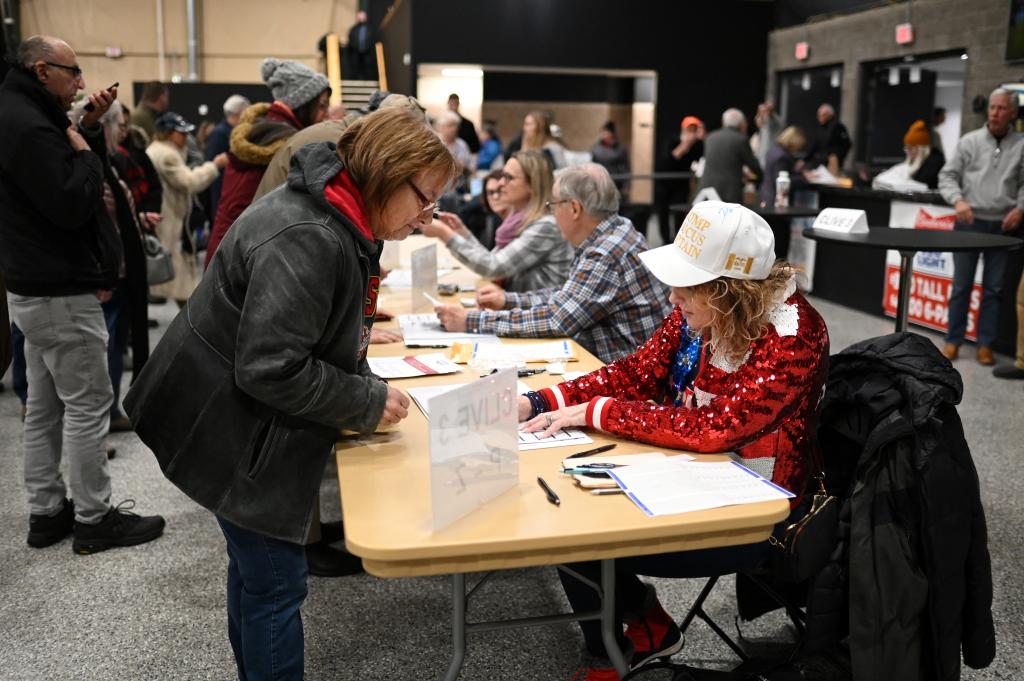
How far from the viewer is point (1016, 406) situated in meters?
4.48

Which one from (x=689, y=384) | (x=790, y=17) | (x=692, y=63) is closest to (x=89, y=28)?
(x=692, y=63)

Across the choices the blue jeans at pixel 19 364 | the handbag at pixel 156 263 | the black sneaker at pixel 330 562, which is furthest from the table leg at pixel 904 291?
the blue jeans at pixel 19 364

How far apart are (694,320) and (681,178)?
26.8ft

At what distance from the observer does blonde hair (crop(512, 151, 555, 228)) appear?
141 inches

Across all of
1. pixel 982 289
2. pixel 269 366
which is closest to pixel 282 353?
pixel 269 366

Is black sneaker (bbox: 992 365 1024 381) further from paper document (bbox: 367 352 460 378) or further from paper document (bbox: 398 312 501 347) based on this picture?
→ paper document (bbox: 367 352 460 378)

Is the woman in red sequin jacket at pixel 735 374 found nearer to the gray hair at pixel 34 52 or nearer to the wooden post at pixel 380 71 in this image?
the gray hair at pixel 34 52

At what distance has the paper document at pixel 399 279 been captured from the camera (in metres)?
3.81

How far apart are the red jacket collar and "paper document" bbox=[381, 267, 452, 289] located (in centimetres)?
218

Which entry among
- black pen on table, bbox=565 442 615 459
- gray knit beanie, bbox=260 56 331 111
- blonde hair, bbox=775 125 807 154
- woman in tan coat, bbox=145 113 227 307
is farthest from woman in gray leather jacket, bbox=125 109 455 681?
blonde hair, bbox=775 125 807 154

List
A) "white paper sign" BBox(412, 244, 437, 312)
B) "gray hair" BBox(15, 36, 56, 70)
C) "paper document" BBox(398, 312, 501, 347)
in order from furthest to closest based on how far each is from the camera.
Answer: "white paper sign" BBox(412, 244, 437, 312)
"paper document" BBox(398, 312, 501, 347)
"gray hair" BBox(15, 36, 56, 70)

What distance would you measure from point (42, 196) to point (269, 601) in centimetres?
154

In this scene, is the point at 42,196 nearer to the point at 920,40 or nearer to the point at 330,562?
the point at 330,562

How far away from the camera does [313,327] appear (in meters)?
1.47
